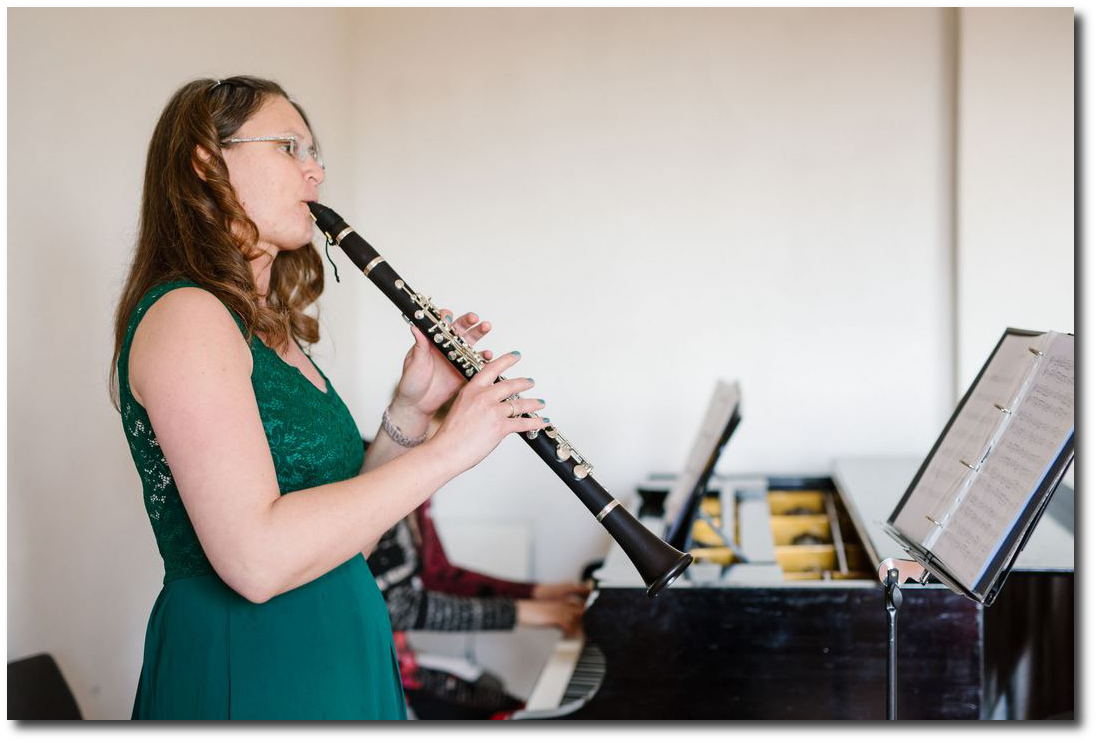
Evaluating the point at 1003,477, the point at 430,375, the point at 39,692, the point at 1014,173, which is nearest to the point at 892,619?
the point at 1003,477

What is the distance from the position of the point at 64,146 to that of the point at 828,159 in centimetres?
211

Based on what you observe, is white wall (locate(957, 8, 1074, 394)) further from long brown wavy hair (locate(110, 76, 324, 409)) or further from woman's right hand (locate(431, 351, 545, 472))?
long brown wavy hair (locate(110, 76, 324, 409))

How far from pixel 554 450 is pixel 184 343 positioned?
44 cm

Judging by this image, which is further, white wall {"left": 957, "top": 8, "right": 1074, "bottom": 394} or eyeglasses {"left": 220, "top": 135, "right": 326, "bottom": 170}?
white wall {"left": 957, "top": 8, "right": 1074, "bottom": 394}

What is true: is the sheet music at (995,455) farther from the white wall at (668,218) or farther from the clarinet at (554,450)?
the white wall at (668,218)

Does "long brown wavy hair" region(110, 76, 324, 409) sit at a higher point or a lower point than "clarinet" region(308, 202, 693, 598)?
higher

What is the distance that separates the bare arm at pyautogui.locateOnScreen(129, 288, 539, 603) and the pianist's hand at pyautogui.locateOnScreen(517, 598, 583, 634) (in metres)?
1.26

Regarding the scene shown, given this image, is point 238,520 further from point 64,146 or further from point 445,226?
point 445,226

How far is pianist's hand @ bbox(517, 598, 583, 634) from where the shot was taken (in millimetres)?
2285

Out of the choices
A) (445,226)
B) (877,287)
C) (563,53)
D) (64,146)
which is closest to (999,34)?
(877,287)

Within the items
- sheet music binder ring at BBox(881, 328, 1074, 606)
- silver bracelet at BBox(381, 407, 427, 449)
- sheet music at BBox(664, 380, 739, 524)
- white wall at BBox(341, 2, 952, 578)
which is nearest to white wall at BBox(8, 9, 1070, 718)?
white wall at BBox(341, 2, 952, 578)

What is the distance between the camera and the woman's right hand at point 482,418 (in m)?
1.10

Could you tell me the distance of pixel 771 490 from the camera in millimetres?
2713

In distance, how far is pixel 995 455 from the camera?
120 cm
